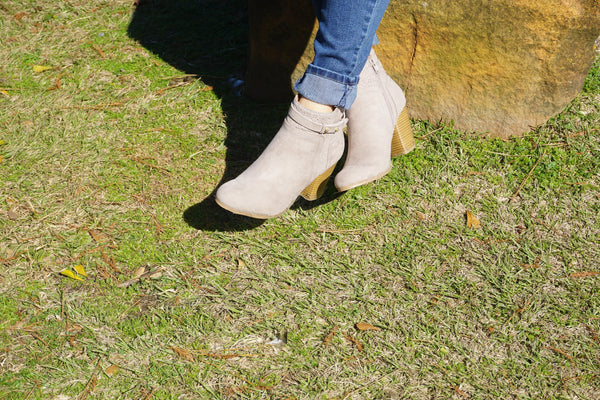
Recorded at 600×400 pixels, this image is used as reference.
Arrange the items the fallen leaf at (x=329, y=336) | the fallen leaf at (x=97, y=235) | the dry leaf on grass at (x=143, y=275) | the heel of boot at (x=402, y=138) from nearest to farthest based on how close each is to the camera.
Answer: the fallen leaf at (x=329, y=336), the dry leaf on grass at (x=143, y=275), the fallen leaf at (x=97, y=235), the heel of boot at (x=402, y=138)

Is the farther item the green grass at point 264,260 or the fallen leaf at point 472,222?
the fallen leaf at point 472,222

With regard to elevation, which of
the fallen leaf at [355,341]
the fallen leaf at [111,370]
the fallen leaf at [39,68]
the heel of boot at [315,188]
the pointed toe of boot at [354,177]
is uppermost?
the pointed toe of boot at [354,177]

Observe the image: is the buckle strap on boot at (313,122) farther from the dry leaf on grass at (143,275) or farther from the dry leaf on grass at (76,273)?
the dry leaf on grass at (76,273)

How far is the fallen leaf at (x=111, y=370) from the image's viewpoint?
186 cm

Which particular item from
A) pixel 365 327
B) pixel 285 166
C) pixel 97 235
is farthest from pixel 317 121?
pixel 97 235

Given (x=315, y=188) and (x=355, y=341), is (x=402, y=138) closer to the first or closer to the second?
(x=315, y=188)

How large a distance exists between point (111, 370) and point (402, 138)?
1.51 m

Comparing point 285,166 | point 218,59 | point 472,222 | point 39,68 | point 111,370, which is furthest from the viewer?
point 218,59

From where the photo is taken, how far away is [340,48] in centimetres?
192

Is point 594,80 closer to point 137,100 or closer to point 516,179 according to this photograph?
point 516,179

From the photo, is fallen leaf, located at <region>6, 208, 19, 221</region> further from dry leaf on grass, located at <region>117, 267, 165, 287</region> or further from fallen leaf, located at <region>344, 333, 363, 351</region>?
fallen leaf, located at <region>344, 333, 363, 351</region>

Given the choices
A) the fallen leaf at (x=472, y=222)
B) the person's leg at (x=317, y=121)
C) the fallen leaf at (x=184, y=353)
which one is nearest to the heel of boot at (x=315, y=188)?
the person's leg at (x=317, y=121)

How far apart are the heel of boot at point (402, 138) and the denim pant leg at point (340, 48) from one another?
0.44 m

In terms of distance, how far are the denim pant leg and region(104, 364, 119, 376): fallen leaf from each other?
117cm
